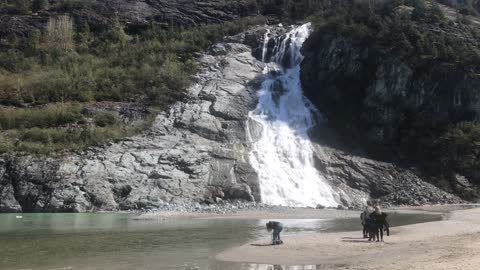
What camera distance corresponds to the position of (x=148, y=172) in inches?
1815

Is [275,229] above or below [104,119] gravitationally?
above

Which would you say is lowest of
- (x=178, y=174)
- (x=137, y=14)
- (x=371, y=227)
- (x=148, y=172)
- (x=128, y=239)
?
(x=178, y=174)

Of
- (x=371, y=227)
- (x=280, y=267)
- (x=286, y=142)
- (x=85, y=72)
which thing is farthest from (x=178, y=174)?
(x=85, y=72)

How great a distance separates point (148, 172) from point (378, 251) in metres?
29.5

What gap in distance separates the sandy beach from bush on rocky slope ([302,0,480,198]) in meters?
28.5

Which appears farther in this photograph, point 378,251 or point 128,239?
point 128,239

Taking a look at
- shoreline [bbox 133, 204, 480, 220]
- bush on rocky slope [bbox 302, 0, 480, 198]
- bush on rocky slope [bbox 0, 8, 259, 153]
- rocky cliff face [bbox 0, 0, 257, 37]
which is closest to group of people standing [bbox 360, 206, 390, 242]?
shoreline [bbox 133, 204, 480, 220]

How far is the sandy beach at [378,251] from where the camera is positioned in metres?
16.2

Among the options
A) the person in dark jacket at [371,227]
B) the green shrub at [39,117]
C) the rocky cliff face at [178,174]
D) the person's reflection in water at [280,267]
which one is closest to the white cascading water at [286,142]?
the rocky cliff face at [178,174]

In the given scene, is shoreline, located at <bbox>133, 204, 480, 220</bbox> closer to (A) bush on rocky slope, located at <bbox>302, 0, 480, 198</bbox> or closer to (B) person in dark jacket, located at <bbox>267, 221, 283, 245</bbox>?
(A) bush on rocky slope, located at <bbox>302, 0, 480, 198</bbox>

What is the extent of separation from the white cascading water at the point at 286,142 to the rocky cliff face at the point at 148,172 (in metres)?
1.71

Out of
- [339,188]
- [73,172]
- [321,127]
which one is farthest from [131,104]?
[339,188]

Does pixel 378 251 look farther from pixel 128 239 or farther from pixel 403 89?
pixel 403 89

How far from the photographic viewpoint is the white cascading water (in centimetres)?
4572
